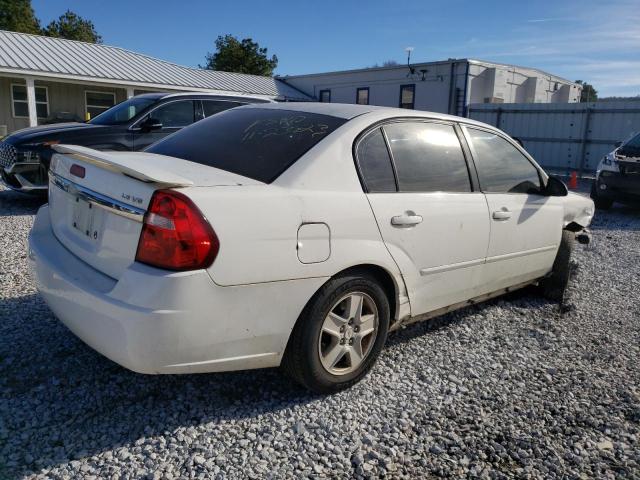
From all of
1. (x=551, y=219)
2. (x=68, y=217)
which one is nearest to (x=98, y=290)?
(x=68, y=217)

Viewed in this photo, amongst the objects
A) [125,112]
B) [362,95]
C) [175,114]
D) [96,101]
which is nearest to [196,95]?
[175,114]

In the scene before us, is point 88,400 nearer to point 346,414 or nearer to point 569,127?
point 346,414

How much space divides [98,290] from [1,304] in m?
2.04

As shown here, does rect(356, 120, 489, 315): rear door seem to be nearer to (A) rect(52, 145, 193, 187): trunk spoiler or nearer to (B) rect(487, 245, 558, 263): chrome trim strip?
(B) rect(487, 245, 558, 263): chrome trim strip

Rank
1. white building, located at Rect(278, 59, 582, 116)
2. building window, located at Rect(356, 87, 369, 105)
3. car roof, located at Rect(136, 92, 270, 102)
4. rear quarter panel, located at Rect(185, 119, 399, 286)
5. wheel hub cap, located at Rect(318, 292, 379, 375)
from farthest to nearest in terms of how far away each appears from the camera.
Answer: building window, located at Rect(356, 87, 369, 105) → white building, located at Rect(278, 59, 582, 116) → car roof, located at Rect(136, 92, 270, 102) → wheel hub cap, located at Rect(318, 292, 379, 375) → rear quarter panel, located at Rect(185, 119, 399, 286)

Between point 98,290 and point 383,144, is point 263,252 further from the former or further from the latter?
point 383,144

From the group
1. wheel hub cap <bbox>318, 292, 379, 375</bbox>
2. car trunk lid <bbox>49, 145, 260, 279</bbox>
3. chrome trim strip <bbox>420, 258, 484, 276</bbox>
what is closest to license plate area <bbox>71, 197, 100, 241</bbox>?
car trunk lid <bbox>49, 145, 260, 279</bbox>

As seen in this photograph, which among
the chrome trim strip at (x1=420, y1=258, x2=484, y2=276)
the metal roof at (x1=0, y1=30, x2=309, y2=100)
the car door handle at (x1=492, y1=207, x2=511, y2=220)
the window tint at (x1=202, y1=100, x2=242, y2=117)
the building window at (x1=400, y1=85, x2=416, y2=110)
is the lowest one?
the chrome trim strip at (x1=420, y1=258, x2=484, y2=276)

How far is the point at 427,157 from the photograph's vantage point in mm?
3484

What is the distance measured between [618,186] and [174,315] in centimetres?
1025

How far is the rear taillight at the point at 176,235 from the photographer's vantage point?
7.63 feet

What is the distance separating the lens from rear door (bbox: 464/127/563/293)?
12.8 feet

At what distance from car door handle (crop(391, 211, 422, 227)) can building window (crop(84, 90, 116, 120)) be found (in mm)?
22506

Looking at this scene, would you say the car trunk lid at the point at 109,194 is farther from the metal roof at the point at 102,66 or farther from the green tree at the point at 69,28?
the green tree at the point at 69,28
